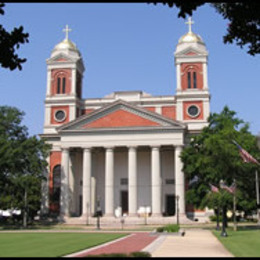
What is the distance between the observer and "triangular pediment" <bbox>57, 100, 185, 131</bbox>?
57.4 m

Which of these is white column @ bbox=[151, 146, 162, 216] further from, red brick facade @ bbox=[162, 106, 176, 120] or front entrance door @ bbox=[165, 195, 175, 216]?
red brick facade @ bbox=[162, 106, 176, 120]

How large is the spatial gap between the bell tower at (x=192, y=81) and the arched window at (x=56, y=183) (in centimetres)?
2007

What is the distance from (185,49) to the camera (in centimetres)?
6531

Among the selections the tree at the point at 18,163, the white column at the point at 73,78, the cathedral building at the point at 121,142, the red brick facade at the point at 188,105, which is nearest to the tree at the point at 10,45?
the tree at the point at 18,163

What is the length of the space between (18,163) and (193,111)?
27811 mm

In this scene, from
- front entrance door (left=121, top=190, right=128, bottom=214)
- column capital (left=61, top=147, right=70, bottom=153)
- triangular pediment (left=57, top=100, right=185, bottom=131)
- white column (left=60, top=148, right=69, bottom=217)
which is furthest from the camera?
front entrance door (left=121, top=190, right=128, bottom=214)

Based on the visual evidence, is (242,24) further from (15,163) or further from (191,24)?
(191,24)

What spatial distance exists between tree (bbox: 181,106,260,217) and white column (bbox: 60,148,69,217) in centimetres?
1910

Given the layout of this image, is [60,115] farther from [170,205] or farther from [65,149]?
[170,205]

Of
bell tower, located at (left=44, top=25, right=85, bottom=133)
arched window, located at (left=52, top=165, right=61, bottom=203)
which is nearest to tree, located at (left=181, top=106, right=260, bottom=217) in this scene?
arched window, located at (left=52, top=165, right=61, bottom=203)

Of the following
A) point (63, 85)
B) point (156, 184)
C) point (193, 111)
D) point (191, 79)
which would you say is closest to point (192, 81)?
point (191, 79)

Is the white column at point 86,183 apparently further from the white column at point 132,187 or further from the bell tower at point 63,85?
the bell tower at point 63,85

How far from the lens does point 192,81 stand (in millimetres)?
64875

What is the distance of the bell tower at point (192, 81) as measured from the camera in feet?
206
